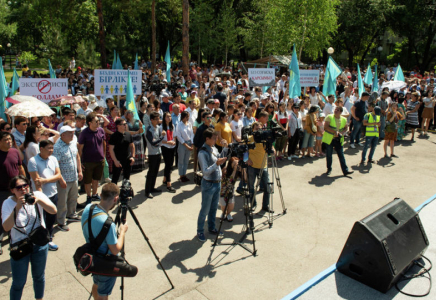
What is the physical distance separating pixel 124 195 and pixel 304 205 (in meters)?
4.73

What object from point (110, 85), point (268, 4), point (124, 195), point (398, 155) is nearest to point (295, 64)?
point (398, 155)

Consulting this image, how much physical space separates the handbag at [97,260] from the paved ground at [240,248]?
122 cm

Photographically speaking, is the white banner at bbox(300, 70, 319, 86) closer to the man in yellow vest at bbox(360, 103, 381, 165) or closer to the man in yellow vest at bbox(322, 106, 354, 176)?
the man in yellow vest at bbox(360, 103, 381, 165)

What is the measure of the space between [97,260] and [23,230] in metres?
1.03

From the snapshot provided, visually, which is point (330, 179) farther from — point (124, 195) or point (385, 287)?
point (124, 195)

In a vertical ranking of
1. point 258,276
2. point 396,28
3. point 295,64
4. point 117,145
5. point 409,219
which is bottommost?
point 258,276

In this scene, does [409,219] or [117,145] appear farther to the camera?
[117,145]

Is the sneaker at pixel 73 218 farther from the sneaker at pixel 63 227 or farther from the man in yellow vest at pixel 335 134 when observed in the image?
the man in yellow vest at pixel 335 134

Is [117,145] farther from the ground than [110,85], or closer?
closer

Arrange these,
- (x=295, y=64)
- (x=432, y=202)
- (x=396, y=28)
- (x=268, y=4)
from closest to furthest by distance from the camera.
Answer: (x=432, y=202)
(x=295, y=64)
(x=268, y=4)
(x=396, y=28)

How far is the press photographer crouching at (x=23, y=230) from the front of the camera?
388 centimetres

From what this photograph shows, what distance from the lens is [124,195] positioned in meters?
3.91

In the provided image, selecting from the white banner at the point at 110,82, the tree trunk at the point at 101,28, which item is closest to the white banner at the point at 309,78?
the white banner at the point at 110,82

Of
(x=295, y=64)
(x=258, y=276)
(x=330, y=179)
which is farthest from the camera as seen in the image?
(x=295, y=64)
